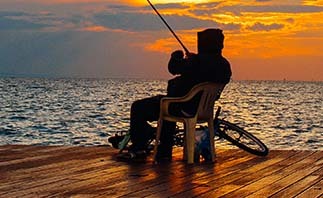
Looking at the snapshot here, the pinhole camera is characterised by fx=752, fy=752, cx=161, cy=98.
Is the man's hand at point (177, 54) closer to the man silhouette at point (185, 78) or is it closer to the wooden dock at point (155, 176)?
the man silhouette at point (185, 78)

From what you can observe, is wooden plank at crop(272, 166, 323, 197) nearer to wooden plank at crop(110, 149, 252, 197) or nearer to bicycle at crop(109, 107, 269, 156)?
wooden plank at crop(110, 149, 252, 197)

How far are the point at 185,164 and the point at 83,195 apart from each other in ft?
6.95

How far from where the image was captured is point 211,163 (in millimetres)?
7117

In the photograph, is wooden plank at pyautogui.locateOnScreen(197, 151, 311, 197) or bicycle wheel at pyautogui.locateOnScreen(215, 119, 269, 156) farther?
bicycle wheel at pyautogui.locateOnScreen(215, 119, 269, 156)

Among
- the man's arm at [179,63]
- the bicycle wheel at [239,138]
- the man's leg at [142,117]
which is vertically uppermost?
the man's arm at [179,63]

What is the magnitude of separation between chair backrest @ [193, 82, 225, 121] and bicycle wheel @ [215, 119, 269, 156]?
1.04 meters

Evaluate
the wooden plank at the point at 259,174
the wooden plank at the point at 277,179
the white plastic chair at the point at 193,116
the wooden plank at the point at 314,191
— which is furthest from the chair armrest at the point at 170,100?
the wooden plank at the point at 314,191

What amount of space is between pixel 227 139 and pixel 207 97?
1297 millimetres

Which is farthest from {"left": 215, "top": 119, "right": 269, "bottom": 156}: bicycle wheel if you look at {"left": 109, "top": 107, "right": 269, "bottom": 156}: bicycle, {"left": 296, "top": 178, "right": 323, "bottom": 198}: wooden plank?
{"left": 296, "top": 178, "right": 323, "bottom": 198}: wooden plank

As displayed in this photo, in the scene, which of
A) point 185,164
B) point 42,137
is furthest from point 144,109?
point 42,137

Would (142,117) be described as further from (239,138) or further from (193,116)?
(239,138)

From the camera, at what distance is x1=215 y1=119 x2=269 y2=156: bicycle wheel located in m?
8.03

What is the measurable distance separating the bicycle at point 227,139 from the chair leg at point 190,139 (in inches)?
21.7

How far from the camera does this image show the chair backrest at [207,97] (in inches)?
273
